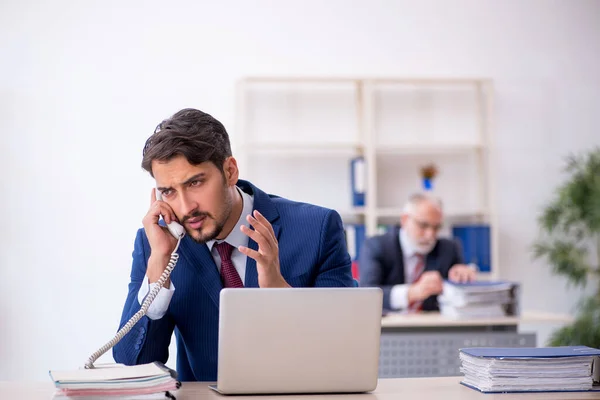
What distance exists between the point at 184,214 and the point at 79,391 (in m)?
0.66

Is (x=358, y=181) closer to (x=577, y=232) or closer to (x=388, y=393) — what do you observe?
(x=577, y=232)

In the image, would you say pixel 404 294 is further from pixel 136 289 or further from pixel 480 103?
pixel 136 289

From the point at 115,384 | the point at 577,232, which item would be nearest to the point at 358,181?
the point at 577,232

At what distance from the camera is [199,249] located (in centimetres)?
221

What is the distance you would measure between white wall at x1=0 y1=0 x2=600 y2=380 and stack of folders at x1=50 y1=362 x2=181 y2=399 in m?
4.05

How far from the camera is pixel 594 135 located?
620 cm

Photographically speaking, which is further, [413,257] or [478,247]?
[478,247]

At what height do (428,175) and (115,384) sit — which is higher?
(428,175)

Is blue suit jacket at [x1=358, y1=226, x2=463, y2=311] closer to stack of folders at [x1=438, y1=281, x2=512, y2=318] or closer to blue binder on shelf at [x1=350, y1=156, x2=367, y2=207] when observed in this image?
stack of folders at [x1=438, y1=281, x2=512, y2=318]

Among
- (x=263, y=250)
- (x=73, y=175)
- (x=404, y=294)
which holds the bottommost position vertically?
(x=404, y=294)

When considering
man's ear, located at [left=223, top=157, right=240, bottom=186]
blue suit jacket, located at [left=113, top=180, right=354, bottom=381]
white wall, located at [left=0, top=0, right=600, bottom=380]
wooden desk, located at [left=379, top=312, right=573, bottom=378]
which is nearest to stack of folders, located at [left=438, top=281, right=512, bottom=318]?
wooden desk, located at [left=379, top=312, right=573, bottom=378]

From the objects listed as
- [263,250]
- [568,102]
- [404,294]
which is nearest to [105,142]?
[404,294]

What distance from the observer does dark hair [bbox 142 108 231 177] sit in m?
2.13

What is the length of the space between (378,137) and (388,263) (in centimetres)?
141
